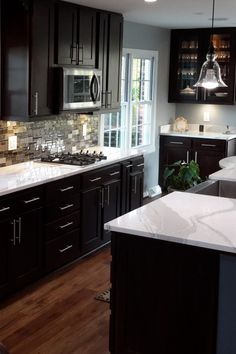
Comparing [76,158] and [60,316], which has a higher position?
[76,158]

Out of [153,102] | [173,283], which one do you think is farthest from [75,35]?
[173,283]

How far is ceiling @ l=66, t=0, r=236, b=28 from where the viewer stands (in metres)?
5.10

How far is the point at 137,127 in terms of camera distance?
24.3ft

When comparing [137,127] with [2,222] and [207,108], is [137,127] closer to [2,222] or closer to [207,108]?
[207,108]

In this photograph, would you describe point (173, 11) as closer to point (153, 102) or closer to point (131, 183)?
point (131, 183)

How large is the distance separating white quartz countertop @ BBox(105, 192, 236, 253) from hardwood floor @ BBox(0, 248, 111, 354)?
0.95 m

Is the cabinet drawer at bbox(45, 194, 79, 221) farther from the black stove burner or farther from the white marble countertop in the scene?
the black stove burner

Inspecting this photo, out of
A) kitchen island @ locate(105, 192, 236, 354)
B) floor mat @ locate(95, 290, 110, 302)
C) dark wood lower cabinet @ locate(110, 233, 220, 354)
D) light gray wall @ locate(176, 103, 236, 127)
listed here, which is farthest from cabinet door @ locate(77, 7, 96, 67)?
light gray wall @ locate(176, 103, 236, 127)

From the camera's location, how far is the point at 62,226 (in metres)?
4.68

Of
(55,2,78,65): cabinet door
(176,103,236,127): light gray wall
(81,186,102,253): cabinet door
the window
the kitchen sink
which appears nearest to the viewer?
the kitchen sink

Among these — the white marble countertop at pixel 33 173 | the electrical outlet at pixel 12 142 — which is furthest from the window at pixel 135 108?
the electrical outlet at pixel 12 142

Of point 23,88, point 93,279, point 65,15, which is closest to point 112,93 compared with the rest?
point 65,15

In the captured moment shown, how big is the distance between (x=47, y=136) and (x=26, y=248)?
1.49 metres

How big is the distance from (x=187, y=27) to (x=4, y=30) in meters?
3.68
